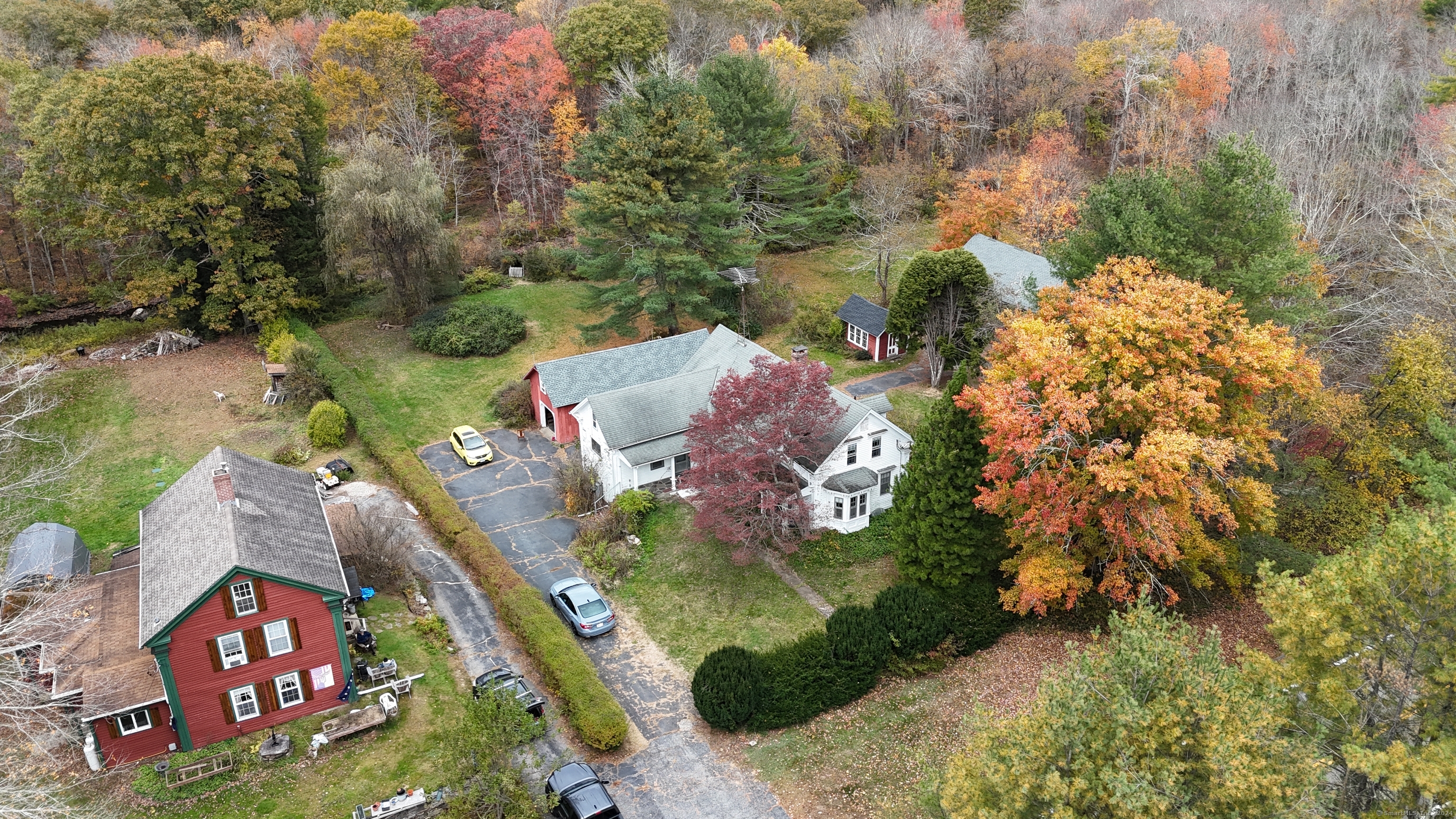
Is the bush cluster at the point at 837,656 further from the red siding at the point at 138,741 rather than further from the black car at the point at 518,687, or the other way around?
the red siding at the point at 138,741

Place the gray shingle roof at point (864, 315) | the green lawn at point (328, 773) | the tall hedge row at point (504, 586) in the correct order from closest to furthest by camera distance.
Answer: the green lawn at point (328, 773) → the tall hedge row at point (504, 586) → the gray shingle roof at point (864, 315)

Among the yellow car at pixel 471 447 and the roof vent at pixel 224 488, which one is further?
the yellow car at pixel 471 447

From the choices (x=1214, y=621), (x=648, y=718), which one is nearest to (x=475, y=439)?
(x=648, y=718)

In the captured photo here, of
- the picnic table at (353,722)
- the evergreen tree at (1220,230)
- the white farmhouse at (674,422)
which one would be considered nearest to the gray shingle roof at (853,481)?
the white farmhouse at (674,422)

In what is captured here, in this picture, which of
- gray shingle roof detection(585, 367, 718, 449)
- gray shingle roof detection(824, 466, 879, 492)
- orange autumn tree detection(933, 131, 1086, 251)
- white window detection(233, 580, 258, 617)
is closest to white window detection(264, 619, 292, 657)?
white window detection(233, 580, 258, 617)

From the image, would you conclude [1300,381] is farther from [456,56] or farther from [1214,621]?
[456,56]

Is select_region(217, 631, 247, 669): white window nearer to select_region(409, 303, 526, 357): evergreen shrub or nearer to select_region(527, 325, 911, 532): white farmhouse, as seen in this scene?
select_region(527, 325, 911, 532): white farmhouse
